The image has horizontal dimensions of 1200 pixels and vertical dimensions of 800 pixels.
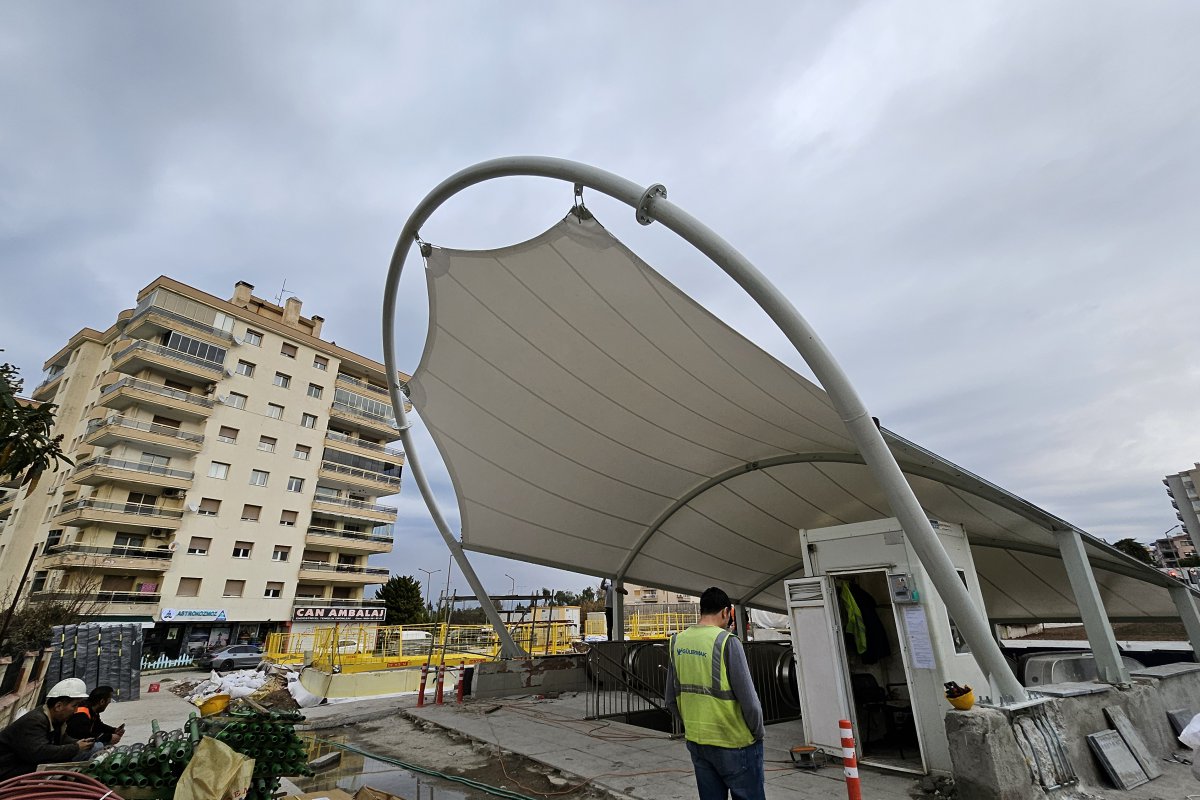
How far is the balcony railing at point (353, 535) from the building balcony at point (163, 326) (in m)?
12.7

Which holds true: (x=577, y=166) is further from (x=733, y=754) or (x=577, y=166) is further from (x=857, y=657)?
(x=857, y=657)

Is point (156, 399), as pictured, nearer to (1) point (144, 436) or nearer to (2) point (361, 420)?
(1) point (144, 436)

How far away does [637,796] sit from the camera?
523 centimetres

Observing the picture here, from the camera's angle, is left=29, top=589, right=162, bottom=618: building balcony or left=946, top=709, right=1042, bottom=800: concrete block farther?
left=29, top=589, right=162, bottom=618: building balcony

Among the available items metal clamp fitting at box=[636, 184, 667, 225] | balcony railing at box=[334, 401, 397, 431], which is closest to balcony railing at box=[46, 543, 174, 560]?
balcony railing at box=[334, 401, 397, 431]

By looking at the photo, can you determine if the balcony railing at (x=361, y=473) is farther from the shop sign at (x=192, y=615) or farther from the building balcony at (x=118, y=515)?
the shop sign at (x=192, y=615)

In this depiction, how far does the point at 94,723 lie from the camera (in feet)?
17.9

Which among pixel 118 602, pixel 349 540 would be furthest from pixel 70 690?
pixel 349 540

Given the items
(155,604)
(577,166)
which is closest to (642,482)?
(577,166)

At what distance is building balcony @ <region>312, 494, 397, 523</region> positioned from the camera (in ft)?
115

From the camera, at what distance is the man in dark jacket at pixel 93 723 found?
5117 millimetres

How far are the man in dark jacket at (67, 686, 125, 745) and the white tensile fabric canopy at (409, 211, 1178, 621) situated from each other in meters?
5.44

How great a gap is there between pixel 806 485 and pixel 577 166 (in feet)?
21.7

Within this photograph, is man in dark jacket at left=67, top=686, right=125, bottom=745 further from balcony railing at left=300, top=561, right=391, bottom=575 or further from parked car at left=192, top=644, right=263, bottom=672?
balcony railing at left=300, top=561, right=391, bottom=575
